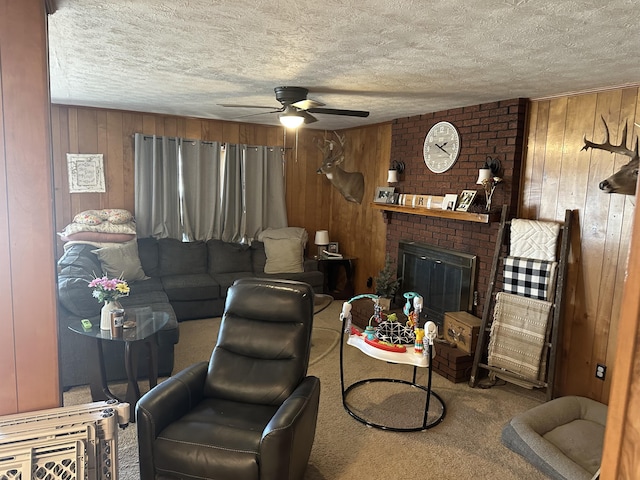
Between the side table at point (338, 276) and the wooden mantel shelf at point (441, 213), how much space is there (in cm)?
105

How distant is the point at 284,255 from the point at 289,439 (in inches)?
Result: 148

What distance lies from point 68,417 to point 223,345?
122 cm

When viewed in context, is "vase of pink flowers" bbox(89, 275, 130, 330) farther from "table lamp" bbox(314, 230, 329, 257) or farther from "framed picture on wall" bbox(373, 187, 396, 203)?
"table lamp" bbox(314, 230, 329, 257)

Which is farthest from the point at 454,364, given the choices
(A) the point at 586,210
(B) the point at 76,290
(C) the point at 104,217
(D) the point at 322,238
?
(C) the point at 104,217

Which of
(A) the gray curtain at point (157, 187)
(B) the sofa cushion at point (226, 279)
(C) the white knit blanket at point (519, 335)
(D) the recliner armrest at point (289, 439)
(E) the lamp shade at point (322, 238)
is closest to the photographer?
(D) the recliner armrest at point (289, 439)

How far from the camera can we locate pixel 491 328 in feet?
12.1

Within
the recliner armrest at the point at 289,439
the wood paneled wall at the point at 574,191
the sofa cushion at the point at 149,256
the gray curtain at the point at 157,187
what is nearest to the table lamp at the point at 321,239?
the gray curtain at the point at 157,187

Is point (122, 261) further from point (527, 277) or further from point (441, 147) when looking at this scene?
point (527, 277)

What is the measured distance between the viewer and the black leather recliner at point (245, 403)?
2.03 meters

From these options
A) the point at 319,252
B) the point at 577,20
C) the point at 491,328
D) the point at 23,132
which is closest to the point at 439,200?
the point at 491,328

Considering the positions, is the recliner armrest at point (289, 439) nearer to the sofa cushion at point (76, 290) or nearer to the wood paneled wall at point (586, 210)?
the sofa cushion at point (76, 290)

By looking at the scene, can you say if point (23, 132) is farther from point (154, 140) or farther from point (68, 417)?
point (154, 140)

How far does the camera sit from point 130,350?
3010 millimetres

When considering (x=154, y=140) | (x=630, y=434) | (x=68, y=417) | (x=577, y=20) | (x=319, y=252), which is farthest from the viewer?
(x=319, y=252)
